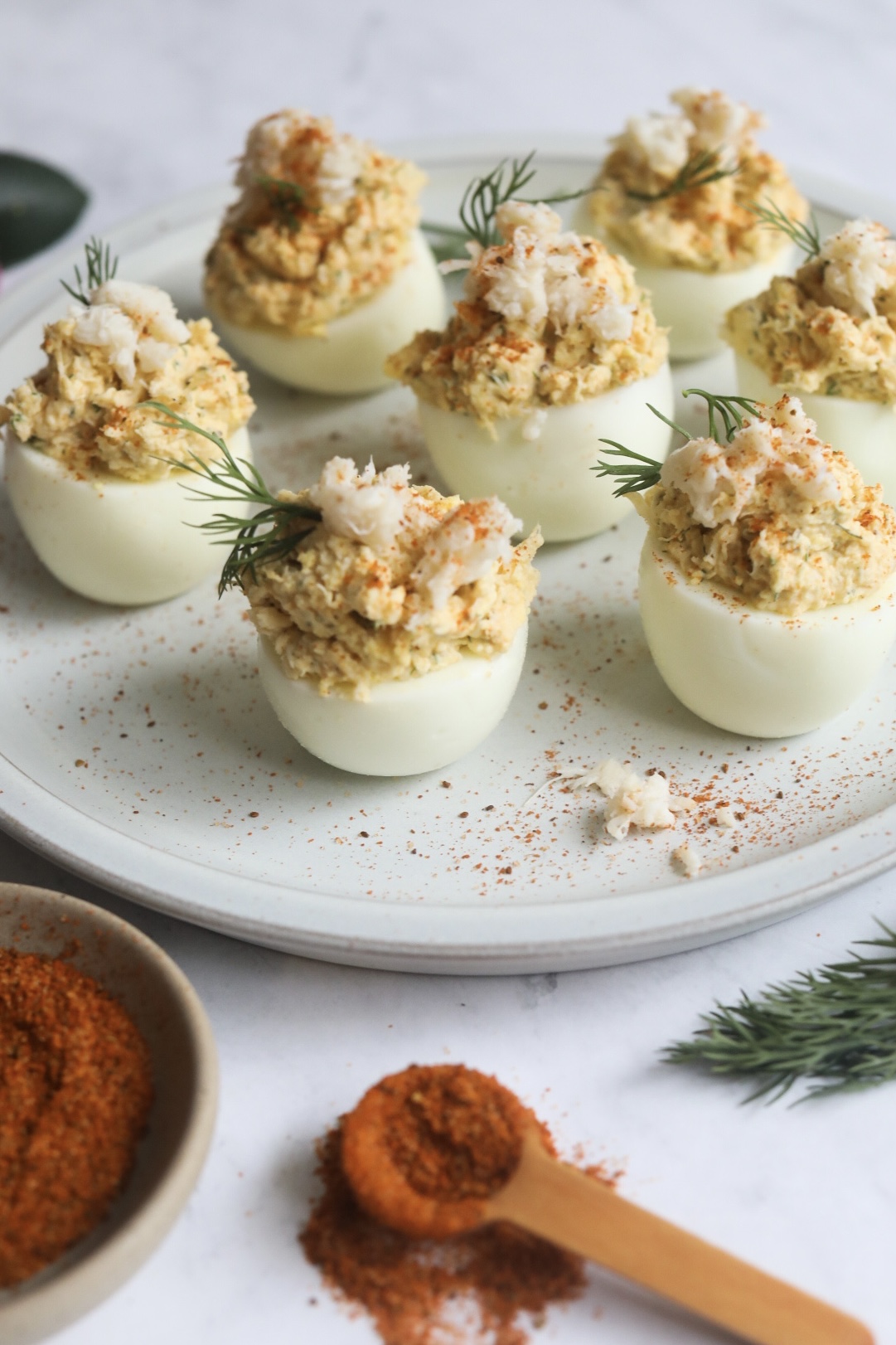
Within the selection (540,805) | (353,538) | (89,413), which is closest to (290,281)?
(89,413)

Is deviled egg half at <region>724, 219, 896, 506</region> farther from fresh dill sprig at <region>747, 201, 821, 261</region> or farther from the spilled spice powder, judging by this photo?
the spilled spice powder

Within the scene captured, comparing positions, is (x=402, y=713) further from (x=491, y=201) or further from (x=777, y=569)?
(x=491, y=201)

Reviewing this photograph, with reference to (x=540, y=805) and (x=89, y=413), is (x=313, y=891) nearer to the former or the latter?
(x=540, y=805)

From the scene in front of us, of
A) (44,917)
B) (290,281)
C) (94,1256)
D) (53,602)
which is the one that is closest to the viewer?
(94,1256)

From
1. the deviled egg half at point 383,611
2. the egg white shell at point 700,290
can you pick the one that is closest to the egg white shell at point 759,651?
the deviled egg half at point 383,611

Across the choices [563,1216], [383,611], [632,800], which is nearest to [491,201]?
[383,611]

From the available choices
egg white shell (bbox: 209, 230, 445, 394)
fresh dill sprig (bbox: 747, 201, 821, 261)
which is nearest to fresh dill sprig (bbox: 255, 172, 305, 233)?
egg white shell (bbox: 209, 230, 445, 394)

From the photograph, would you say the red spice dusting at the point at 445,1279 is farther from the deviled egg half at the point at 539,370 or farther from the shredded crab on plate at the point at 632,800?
the deviled egg half at the point at 539,370
